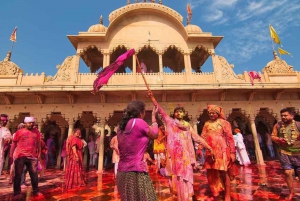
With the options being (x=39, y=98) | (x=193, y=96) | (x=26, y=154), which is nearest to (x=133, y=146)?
(x=26, y=154)

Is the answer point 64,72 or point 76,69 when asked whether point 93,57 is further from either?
point 64,72

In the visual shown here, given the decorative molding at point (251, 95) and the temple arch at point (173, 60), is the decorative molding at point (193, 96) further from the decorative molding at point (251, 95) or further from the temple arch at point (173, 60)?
the temple arch at point (173, 60)

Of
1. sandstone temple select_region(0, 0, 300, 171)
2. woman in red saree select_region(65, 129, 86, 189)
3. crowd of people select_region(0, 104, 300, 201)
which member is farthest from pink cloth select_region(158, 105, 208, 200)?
sandstone temple select_region(0, 0, 300, 171)

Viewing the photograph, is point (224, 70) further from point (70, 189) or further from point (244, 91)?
point (70, 189)

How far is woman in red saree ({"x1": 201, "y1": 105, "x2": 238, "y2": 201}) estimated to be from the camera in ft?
11.0

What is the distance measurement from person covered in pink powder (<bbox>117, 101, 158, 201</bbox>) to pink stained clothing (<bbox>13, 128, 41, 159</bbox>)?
3.13 meters

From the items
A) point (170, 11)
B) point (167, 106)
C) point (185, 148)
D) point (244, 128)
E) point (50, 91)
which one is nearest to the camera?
point (185, 148)

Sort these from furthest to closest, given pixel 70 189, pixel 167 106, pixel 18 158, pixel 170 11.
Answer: pixel 170 11 → pixel 167 106 → pixel 70 189 → pixel 18 158

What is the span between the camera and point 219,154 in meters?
3.37

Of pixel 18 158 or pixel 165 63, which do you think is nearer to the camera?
pixel 18 158

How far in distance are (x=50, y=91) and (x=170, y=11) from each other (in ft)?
25.1

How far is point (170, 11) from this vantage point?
1077 centimetres

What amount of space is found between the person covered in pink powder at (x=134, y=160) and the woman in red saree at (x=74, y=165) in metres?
3.67

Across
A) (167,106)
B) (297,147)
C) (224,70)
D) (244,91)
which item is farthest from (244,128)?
(297,147)
